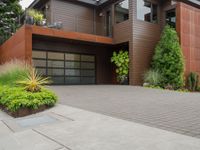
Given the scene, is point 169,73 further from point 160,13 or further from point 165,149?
point 165,149

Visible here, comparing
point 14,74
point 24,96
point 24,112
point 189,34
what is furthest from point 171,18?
point 24,112

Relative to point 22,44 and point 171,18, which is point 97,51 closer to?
point 171,18

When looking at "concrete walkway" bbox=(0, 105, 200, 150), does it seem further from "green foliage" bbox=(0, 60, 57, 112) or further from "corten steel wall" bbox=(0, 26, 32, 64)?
"corten steel wall" bbox=(0, 26, 32, 64)

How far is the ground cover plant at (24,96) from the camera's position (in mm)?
7223

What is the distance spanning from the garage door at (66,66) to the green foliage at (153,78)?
195 inches

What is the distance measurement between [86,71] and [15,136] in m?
13.2

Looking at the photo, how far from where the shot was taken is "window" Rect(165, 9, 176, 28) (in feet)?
53.6

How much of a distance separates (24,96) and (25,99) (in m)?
0.12

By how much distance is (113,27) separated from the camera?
55.0 ft

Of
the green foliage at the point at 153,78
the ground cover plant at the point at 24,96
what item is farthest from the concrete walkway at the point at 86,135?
the green foliage at the point at 153,78

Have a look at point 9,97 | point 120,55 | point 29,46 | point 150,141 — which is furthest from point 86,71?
point 150,141

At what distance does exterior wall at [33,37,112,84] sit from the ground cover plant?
6.64 metres

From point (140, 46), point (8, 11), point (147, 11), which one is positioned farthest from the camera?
point (8, 11)

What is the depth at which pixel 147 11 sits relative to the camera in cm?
1634
